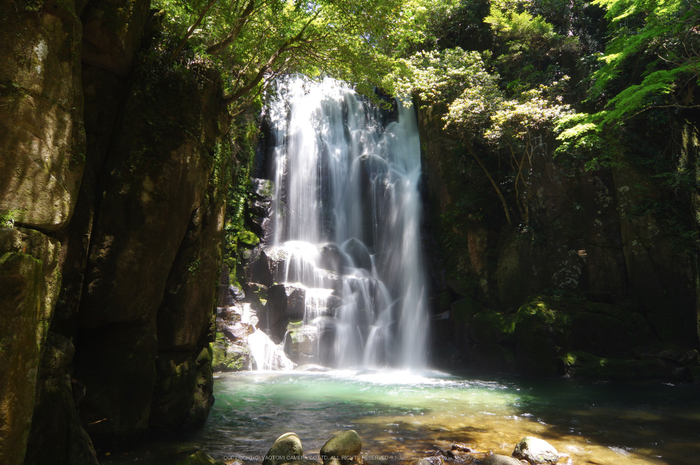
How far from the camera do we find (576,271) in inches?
579

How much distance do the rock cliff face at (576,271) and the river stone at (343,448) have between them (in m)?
9.59

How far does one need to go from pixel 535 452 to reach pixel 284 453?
3.40m

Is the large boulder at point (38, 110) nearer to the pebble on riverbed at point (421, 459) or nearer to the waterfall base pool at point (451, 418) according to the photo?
the waterfall base pool at point (451, 418)

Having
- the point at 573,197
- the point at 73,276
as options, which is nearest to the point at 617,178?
the point at 573,197

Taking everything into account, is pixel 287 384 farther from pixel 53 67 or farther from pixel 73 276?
pixel 53 67

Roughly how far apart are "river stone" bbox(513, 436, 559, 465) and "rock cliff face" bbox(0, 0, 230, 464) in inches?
198

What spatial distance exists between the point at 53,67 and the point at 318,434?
627 cm

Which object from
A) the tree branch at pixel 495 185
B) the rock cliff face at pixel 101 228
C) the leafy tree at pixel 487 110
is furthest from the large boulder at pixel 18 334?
the tree branch at pixel 495 185

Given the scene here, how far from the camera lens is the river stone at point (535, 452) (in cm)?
551

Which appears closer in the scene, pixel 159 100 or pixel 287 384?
pixel 159 100

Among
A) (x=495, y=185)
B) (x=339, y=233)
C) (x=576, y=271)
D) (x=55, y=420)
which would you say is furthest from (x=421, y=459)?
(x=339, y=233)

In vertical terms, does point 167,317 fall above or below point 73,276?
below

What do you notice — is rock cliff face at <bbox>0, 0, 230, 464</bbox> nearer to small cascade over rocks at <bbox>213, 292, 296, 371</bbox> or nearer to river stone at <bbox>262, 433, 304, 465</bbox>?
river stone at <bbox>262, 433, 304, 465</bbox>

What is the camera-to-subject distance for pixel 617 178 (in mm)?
14562
